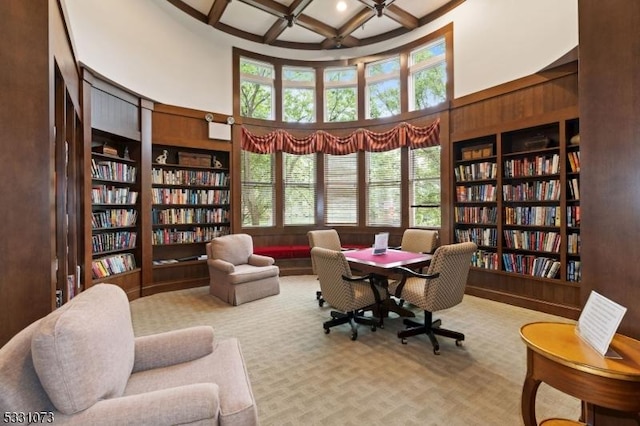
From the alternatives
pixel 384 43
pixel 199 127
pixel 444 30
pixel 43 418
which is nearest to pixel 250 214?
pixel 199 127

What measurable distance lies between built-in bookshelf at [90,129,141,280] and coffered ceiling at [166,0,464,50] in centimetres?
235

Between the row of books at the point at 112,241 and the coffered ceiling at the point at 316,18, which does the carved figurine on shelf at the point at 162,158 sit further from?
the coffered ceiling at the point at 316,18

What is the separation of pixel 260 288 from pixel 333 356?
1.96 meters

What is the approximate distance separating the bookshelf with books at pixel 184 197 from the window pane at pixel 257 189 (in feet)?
1.24

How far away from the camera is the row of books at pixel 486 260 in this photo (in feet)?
14.4

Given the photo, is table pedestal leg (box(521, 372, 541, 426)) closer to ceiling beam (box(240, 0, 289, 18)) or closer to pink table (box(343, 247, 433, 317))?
pink table (box(343, 247, 433, 317))

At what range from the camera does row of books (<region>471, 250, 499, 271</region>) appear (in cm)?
439

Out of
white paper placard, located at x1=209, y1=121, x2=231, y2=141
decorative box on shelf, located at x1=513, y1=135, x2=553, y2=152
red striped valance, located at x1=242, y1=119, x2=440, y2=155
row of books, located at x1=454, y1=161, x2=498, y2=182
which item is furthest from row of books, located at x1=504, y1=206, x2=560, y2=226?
white paper placard, located at x1=209, y1=121, x2=231, y2=141

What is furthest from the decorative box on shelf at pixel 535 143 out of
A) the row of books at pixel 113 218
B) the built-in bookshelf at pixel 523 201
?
the row of books at pixel 113 218

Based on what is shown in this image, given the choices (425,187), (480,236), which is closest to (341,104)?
(425,187)

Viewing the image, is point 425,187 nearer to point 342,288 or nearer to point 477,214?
point 477,214

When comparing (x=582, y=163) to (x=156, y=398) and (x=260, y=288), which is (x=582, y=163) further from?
(x=260, y=288)

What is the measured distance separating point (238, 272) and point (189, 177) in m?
1.96

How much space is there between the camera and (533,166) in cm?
400
